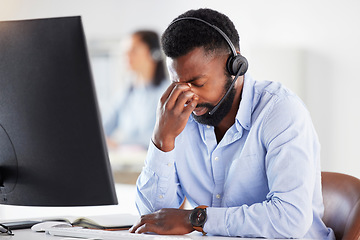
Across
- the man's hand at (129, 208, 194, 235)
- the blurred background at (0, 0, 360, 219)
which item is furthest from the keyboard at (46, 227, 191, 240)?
the blurred background at (0, 0, 360, 219)

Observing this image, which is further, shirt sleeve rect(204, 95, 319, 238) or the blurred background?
the blurred background

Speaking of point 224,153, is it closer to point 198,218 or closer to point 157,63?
point 198,218

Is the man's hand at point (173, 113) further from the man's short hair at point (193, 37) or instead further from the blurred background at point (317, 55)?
the blurred background at point (317, 55)

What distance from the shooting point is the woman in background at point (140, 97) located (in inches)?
158

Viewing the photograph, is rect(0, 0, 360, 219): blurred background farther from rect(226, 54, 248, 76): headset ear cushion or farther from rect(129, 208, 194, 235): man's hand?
rect(129, 208, 194, 235): man's hand

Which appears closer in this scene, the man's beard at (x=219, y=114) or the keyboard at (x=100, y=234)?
the keyboard at (x=100, y=234)

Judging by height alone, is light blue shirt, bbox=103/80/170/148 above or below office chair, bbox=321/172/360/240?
above

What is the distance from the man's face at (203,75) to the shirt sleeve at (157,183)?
0.55 feet

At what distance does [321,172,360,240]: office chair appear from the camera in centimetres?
147

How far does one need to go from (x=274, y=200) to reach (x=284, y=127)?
0.20m

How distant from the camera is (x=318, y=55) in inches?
129

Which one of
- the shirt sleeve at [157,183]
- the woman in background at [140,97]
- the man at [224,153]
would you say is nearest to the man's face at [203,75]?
the man at [224,153]

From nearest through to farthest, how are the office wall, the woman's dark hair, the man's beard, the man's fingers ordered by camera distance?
the man's fingers
the man's beard
the office wall
the woman's dark hair

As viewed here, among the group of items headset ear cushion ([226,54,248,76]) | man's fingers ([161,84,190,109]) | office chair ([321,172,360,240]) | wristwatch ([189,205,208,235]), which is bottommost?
office chair ([321,172,360,240])
